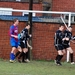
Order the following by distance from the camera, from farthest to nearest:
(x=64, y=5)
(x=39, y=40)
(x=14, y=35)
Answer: (x=64, y=5)
(x=39, y=40)
(x=14, y=35)

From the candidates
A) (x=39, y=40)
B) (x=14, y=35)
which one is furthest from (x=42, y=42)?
(x=14, y=35)

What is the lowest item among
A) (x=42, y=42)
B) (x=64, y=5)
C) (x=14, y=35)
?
(x=42, y=42)

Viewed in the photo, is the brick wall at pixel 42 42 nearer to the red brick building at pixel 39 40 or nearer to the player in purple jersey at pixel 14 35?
the red brick building at pixel 39 40

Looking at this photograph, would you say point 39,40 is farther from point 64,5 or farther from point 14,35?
point 64,5

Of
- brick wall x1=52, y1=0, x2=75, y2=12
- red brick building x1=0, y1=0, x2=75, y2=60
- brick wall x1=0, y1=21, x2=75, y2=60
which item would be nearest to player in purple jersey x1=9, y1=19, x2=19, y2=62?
red brick building x1=0, y1=0, x2=75, y2=60

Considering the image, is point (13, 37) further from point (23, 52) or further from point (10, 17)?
point (10, 17)

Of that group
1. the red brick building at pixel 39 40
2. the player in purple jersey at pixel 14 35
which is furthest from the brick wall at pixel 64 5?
the player in purple jersey at pixel 14 35

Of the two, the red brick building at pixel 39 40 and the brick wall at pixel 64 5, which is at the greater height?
the brick wall at pixel 64 5

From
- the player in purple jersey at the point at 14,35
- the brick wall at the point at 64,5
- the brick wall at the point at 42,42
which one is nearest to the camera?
the player in purple jersey at the point at 14,35

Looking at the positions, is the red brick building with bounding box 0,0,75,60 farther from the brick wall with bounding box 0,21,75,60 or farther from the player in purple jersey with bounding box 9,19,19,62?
the player in purple jersey with bounding box 9,19,19,62

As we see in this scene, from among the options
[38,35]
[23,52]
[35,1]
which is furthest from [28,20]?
[35,1]

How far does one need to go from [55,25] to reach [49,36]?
0.60 m

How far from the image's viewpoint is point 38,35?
1950 cm

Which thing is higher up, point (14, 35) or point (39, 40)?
point (14, 35)
